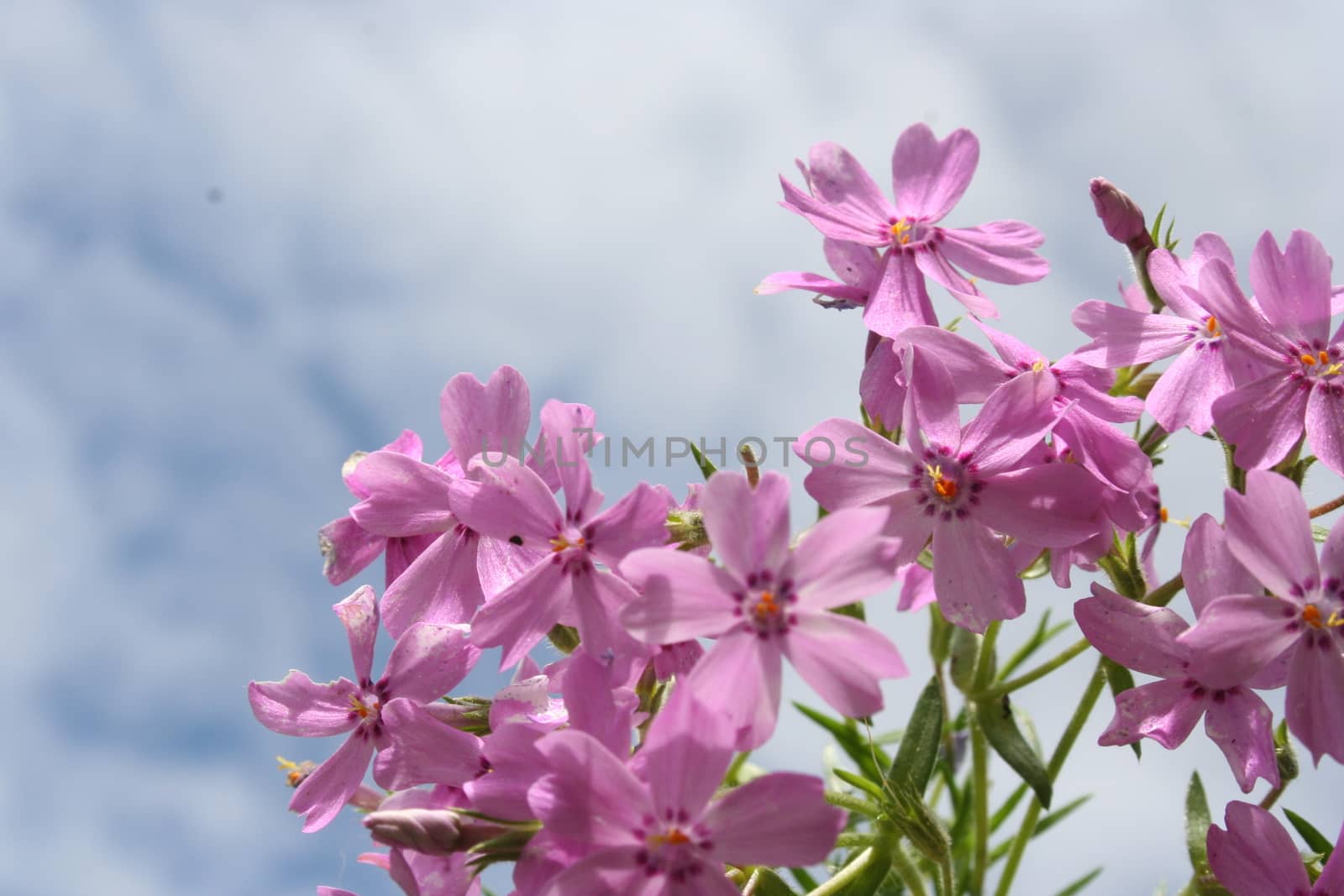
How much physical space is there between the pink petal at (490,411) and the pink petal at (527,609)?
0.78 ft

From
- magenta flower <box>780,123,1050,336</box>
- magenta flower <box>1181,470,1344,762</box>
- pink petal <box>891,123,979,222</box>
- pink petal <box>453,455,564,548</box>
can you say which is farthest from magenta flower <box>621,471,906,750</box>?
Result: pink petal <box>891,123,979,222</box>

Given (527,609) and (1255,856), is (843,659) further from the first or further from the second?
(1255,856)

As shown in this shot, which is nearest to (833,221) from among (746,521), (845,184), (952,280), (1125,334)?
(845,184)

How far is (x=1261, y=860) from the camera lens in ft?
4.67

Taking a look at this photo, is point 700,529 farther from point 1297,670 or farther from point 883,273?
point 1297,670

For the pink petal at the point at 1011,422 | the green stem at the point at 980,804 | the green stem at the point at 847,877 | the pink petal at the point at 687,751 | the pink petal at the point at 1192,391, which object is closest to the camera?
the pink petal at the point at 687,751

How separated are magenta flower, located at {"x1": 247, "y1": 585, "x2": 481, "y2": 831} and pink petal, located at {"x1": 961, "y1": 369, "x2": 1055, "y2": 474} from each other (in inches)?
28.5

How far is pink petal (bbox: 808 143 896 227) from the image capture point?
5.82 feet

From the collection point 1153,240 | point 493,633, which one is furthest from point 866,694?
point 1153,240

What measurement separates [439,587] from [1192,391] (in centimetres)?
108

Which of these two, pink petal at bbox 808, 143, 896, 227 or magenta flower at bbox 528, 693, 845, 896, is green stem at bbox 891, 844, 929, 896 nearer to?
magenta flower at bbox 528, 693, 845, 896

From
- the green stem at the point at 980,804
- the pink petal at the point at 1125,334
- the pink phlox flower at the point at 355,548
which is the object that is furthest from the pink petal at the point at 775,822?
the green stem at the point at 980,804

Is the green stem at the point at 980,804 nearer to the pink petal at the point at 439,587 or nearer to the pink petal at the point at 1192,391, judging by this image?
the pink petal at the point at 1192,391

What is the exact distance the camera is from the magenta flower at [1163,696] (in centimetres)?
144
